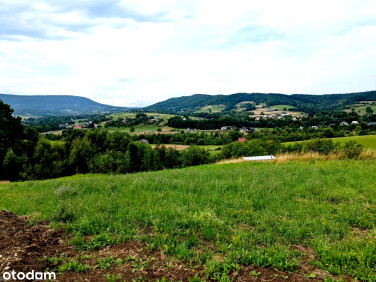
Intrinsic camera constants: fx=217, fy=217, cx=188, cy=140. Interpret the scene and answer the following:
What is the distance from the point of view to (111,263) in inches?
163

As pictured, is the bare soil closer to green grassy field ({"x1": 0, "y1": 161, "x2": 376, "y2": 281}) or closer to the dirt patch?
the dirt patch

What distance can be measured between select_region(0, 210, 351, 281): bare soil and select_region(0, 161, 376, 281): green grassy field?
0.17 m

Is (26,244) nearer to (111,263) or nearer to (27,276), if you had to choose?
(27,276)

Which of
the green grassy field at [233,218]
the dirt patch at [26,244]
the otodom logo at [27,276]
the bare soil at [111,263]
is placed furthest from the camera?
the green grassy field at [233,218]

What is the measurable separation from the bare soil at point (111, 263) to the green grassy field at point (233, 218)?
17cm

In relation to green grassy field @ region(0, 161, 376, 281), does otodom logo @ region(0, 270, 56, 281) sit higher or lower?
higher

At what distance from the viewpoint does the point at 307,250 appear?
14.7ft

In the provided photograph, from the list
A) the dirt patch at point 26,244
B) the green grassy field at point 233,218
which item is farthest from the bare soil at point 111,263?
the green grassy field at point 233,218

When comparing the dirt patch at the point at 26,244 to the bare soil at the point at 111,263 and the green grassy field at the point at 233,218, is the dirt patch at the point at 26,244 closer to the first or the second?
the bare soil at the point at 111,263

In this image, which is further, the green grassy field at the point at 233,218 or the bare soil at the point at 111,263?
the green grassy field at the point at 233,218

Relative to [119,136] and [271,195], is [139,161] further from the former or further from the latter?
[271,195]

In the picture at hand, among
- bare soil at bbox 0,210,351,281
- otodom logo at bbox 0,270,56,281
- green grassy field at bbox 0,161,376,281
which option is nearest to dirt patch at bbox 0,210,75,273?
bare soil at bbox 0,210,351,281

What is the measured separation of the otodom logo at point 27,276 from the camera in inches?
140

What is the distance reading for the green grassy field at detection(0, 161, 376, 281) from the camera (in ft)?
13.7
